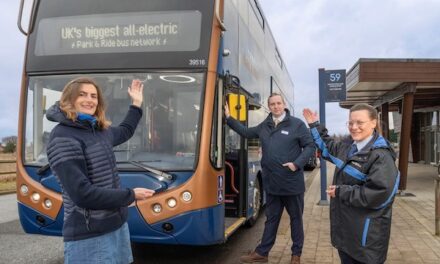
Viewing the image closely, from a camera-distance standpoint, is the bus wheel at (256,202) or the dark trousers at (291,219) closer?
the dark trousers at (291,219)

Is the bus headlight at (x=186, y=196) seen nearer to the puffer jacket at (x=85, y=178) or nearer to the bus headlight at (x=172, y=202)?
the bus headlight at (x=172, y=202)

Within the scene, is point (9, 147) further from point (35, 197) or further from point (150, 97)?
point (150, 97)

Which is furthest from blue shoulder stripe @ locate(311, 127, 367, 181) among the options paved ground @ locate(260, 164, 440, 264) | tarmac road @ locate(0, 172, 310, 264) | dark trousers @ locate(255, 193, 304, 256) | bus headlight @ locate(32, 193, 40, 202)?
bus headlight @ locate(32, 193, 40, 202)

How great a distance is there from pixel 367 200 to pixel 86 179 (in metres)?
1.79

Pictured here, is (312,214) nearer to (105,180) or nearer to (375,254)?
(375,254)

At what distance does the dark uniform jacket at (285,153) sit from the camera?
5402 millimetres

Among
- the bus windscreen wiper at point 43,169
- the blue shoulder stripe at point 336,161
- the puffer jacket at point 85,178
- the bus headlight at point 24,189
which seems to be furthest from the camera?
the bus headlight at point 24,189

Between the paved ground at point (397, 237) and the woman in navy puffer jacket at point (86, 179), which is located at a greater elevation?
the woman in navy puffer jacket at point (86, 179)

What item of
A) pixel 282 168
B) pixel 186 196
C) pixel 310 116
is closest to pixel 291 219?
pixel 282 168

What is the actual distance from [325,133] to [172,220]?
5.97 ft

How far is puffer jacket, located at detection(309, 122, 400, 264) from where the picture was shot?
3.11 metres

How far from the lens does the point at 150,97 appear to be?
5.14 m

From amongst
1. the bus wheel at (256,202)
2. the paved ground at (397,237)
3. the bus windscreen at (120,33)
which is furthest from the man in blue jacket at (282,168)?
the bus wheel at (256,202)

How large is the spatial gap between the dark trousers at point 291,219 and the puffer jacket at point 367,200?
79.6 inches
